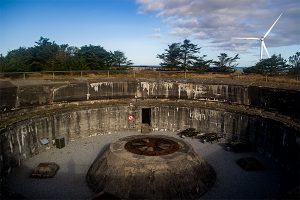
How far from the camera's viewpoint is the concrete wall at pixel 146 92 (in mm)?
20812

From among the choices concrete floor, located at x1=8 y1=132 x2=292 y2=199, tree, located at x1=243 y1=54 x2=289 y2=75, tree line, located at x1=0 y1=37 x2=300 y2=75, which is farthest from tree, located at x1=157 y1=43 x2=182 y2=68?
concrete floor, located at x1=8 y1=132 x2=292 y2=199

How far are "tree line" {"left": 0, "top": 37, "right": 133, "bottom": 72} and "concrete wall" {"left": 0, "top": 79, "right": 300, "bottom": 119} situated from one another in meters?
8.85

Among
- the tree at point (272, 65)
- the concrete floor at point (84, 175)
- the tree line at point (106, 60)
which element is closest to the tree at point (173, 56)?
the tree line at point (106, 60)

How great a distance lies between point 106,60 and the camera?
4159 centimetres

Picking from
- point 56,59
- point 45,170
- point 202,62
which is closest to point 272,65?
point 202,62

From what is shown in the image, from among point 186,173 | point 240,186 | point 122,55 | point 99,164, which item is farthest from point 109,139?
point 122,55

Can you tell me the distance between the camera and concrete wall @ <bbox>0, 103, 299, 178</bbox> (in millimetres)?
16953

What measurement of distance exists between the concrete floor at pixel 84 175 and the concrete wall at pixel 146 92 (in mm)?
4581

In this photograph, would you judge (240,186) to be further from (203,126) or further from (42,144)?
(42,144)

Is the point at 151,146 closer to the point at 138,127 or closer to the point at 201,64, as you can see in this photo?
the point at 138,127

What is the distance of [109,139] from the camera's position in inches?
906

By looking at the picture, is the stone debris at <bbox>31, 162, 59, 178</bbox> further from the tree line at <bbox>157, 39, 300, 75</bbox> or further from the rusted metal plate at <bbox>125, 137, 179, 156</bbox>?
the tree line at <bbox>157, 39, 300, 75</bbox>

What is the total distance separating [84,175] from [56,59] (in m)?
24.5

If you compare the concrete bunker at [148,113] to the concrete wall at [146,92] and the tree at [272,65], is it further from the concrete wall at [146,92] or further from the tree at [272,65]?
the tree at [272,65]
